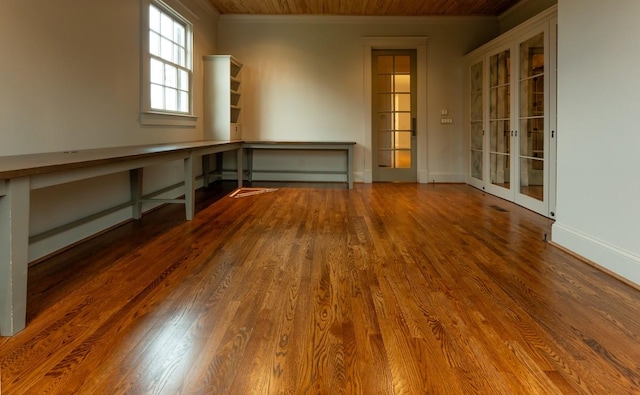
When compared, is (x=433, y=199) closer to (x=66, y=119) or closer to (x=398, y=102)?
(x=398, y=102)

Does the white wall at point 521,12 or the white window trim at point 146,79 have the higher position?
the white wall at point 521,12

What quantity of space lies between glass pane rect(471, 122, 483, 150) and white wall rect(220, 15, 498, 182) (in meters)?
0.40

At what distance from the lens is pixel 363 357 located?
163 centimetres

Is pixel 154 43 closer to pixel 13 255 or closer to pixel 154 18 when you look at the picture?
pixel 154 18

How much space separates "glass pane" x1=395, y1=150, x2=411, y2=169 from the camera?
7727 mm

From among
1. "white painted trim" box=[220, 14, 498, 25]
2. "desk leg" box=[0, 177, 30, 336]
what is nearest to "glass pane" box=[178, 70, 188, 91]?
"white painted trim" box=[220, 14, 498, 25]

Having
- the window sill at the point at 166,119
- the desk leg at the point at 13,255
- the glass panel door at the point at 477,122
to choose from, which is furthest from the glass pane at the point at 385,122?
the desk leg at the point at 13,255

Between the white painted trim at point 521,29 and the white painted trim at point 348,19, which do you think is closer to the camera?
the white painted trim at point 521,29

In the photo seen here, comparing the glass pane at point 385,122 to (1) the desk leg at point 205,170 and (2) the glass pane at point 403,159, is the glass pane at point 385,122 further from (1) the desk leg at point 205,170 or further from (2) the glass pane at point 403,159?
(1) the desk leg at point 205,170

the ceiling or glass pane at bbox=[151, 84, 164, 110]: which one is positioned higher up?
the ceiling

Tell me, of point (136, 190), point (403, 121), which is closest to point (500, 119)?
point (403, 121)

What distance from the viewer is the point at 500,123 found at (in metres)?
5.91

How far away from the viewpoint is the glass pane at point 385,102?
7609 mm

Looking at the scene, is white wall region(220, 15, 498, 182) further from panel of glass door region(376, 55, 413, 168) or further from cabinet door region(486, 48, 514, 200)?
cabinet door region(486, 48, 514, 200)
